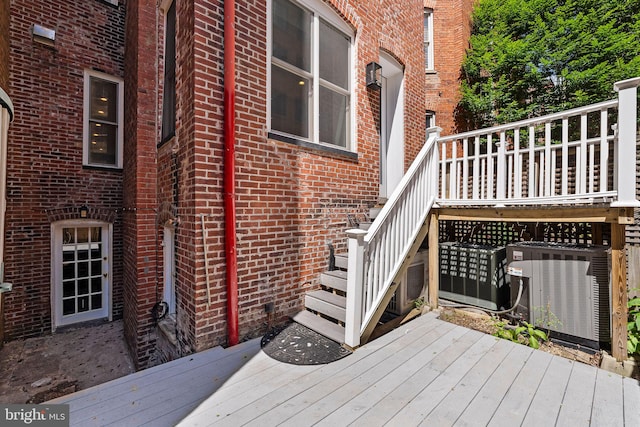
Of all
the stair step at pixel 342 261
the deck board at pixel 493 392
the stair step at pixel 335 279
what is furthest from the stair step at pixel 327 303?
the deck board at pixel 493 392

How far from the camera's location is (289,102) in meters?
3.68

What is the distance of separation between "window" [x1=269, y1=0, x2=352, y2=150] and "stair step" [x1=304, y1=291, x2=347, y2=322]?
6.53 feet

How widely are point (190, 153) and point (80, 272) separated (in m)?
4.83

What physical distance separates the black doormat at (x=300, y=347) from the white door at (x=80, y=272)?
485cm

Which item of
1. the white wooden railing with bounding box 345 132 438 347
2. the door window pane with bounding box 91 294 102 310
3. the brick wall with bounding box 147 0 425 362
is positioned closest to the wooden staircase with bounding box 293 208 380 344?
the brick wall with bounding box 147 0 425 362

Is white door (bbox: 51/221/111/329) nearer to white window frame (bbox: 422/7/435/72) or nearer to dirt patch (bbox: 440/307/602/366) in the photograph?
dirt patch (bbox: 440/307/602/366)

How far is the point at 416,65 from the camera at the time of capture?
6.00 meters

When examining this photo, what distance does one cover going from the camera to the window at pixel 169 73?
12.8 ft

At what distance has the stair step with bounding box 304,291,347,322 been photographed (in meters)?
3.15

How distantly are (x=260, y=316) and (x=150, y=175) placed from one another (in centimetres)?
292

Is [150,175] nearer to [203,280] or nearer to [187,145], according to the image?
[187,145]

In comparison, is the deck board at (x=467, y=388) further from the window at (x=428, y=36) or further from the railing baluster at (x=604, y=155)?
the window at (x=428, y=36)

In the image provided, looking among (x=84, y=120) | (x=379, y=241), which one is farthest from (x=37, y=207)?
(x=379, y=241)

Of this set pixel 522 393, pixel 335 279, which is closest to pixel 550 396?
pixel 522 393
